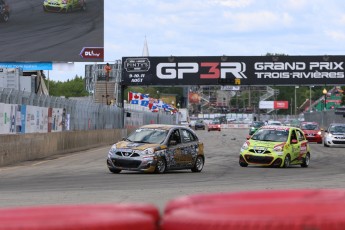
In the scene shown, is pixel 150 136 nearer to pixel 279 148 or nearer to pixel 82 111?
pixel 279 148

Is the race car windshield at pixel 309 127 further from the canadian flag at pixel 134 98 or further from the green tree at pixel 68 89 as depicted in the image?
the green tree at pixel 68 89

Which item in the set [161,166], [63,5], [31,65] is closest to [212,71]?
[63,5]

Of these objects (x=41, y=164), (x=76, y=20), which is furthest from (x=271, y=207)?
(x=76, y=20)

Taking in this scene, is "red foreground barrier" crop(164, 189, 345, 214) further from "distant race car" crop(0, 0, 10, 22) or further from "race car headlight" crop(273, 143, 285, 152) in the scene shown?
"distant race car" crop(0, 0, 10, 22)

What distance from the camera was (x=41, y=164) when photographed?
27.5 m

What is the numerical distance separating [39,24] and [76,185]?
1287 inches

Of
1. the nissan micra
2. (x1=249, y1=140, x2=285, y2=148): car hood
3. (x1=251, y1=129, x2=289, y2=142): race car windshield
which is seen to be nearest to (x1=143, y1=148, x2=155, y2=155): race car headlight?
the nissan micra

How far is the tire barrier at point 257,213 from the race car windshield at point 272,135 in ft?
74.6

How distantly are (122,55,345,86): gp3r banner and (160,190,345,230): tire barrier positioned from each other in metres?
49.3

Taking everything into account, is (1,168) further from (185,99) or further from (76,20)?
(185,99)

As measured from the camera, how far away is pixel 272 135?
26.2 m

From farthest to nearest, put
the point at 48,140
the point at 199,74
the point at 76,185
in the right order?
1. the point at 199,74
2. the point at 48,140
3. the point at 76,185

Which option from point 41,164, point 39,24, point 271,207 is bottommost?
point 41,164

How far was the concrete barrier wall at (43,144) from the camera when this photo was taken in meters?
27.3
